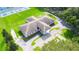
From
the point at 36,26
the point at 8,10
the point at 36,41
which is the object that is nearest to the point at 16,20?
the point at 8,10

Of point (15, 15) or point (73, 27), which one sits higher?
point (15, 15)

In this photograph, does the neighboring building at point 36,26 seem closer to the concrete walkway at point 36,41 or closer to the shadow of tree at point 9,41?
the concrete walkway at point 36,41

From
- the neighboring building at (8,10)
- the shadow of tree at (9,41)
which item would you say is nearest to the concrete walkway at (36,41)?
the shadow of tree at (9,41)

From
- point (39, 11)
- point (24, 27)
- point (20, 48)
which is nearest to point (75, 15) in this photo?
point (39, 11)

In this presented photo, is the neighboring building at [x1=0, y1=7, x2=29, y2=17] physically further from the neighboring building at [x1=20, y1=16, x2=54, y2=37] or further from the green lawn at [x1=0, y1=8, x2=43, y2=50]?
the neighboring building at [x1=20, y1=16, x2=54, y2=37]
